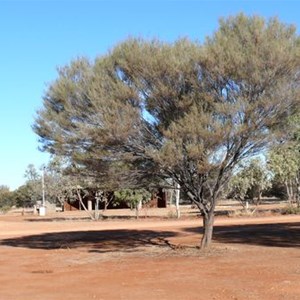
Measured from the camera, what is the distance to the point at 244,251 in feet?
71.4

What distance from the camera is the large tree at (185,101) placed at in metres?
19.2

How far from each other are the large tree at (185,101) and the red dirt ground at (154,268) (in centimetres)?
324

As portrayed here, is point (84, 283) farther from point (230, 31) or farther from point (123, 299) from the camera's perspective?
point (230, 31)

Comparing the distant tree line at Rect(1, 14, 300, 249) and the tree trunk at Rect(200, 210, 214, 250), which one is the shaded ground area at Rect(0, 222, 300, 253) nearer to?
the tree trunk at Rect(200, 210, 214, 250)

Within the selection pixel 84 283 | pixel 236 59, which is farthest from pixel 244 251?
pixel 84 283

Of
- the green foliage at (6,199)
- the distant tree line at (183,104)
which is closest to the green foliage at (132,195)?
the distant tree line at (183,104)

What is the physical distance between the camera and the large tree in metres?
19.2

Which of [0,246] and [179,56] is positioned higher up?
[179,56]

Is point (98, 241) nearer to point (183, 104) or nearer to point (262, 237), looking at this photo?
point (262, 237)

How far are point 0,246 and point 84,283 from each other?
14.8 m

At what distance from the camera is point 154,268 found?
57.3 feet

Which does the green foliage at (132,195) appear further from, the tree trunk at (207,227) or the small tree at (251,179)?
the tree trunk at (207,227)

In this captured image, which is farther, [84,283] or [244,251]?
[244,251]

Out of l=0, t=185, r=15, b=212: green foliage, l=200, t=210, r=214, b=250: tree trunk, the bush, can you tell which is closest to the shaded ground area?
l=200, t=210, r=214, b=250: tree trunk
